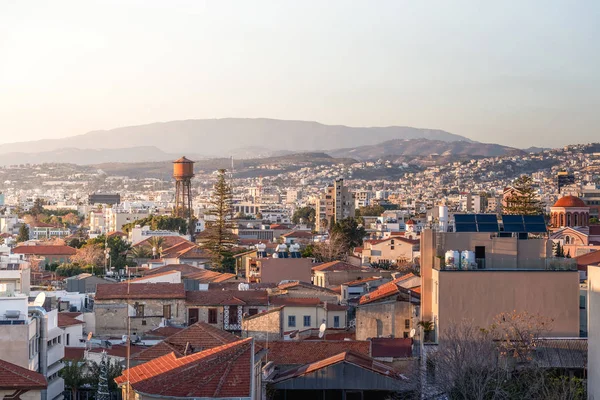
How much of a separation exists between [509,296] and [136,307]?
1417 centimetres

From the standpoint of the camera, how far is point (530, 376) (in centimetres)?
1978

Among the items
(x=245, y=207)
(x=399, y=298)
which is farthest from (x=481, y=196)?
(x=399, y=298)

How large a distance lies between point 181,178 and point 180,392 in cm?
8964

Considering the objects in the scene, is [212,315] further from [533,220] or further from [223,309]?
[533,220]

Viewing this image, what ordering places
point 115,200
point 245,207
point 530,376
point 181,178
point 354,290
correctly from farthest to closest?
point 115,200 → point 245,207 → point 181,178 → point 354,290 → point 530,376

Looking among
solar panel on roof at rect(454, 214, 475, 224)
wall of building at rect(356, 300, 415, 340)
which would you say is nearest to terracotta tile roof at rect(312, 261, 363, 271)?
wall of building at rect(356, 300, 415, 340)

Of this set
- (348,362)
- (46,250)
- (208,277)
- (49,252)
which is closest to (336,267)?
(208,277)

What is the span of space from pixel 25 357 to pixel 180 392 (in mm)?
5989

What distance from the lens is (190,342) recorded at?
21688 mm

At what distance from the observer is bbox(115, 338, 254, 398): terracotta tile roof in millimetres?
16422

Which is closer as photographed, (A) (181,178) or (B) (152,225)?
(B) (152,225)

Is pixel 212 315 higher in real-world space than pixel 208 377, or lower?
lower

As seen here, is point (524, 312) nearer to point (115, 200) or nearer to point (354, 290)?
point (354, 290)

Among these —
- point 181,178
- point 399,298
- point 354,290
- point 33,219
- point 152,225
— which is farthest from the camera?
point 33,219
